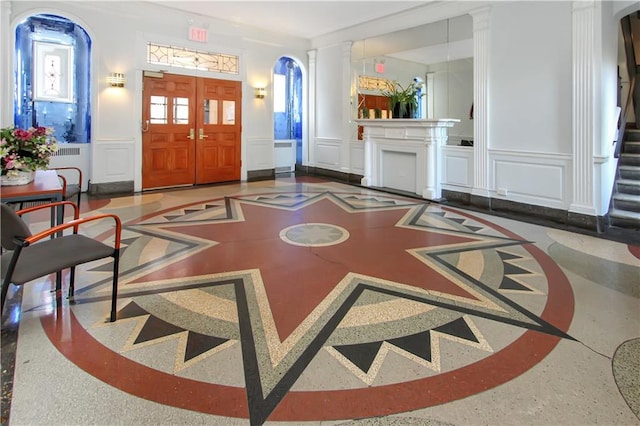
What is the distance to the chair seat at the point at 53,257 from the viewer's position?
84.9 inches

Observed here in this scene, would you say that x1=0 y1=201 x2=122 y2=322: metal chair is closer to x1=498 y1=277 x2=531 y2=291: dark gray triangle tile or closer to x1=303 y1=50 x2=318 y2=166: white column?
x1=498 y1=277 x2=531 y2=291: dark gray triangle tile

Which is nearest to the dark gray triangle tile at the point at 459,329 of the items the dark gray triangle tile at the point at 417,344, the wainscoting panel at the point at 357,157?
the dark gray triangle tile at the point at 417,344

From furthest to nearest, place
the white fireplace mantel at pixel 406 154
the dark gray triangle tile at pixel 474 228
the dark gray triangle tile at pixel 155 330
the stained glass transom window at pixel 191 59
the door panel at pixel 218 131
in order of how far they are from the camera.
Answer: the door panel at pixel 218 131
the stained glass transom window at pixel 191 59
the white fireplace mantel at pixel 406 154
the dark gray triangle tile at pixel 474 228
the dark gray triangle tile at pixel 155 330

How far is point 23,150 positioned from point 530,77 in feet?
19.5

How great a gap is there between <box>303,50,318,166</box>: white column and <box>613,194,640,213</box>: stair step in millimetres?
6299

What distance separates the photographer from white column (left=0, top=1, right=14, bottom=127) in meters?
5.81

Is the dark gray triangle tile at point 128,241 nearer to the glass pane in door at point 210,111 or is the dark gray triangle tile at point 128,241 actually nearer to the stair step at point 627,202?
the glass pane in door at point 210,111

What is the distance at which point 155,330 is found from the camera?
8.05 feet

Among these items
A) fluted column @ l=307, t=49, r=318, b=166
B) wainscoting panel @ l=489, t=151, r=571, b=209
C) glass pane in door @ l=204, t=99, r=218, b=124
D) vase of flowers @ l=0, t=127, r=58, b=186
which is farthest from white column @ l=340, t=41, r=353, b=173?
vase of flowers @ l=0, t=127, r=58, b=186

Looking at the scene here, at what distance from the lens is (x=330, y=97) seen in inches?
362

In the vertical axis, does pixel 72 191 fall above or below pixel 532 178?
below

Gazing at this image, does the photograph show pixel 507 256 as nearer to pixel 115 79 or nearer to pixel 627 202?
pixel 627 202

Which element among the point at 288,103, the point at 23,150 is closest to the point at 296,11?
the point at 288,103

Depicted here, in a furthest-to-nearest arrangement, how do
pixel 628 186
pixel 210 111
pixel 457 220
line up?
1. pixel 210 111
2. pixel 457 220
3. pixel 628 186
